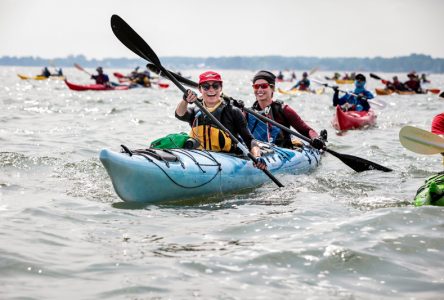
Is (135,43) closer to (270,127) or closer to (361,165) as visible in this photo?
(270,127)

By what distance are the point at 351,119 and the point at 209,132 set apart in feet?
25.1

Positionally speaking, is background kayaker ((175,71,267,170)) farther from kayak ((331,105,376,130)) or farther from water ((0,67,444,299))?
kayak ((331,105,376,130))

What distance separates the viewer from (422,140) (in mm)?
5285

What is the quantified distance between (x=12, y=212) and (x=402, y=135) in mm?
3661

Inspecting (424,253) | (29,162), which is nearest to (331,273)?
(424,253)

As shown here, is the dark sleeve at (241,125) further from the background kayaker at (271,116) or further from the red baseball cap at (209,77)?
the background kayaker at (271,116)

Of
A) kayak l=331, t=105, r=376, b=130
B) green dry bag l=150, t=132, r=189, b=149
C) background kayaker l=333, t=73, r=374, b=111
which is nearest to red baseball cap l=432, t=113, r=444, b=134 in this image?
green dry bag l=150, t=132, r=189, b=149

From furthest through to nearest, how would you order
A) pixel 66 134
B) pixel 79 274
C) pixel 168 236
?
pixel 66 134 → pixel 168 236 → pixel 79 274

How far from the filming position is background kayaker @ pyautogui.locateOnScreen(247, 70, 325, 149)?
26.3ft

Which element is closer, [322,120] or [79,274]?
[79,274]

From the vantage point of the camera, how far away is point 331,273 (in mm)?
3814

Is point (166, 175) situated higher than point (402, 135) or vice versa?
point (402, 135)

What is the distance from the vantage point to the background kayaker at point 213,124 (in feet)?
21.4

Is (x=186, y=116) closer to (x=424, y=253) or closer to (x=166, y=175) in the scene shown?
(x=166, y=175)
